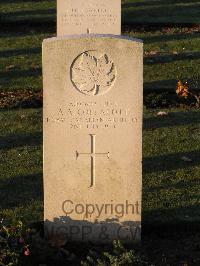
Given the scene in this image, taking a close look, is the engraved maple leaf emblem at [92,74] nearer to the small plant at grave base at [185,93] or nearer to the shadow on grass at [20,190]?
the shadow on grass at [20,190]

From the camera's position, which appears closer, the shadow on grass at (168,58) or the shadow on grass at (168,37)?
the shadow on grass at (168,58)

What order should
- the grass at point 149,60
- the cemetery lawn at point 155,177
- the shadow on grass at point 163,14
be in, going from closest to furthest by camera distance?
1. the cemetery lawn at point 155,177
2. the grass at point 149,60
3. the shadow on grass at point 163,14

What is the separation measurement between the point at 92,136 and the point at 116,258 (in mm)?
1067

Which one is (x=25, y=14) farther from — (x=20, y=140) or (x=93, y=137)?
(x=93, y=137)

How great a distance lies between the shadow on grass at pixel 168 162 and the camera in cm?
761

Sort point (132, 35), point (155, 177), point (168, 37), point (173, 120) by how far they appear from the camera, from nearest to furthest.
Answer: point (155, 177) → point (173, 120) → point (168, 37) → point (132, 35)

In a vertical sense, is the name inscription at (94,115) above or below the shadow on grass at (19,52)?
below

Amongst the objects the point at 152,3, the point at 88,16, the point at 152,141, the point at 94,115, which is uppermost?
the point at 152,3

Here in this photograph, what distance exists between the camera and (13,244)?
209 inches

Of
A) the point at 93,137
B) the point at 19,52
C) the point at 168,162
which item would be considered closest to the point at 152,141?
the point at 168,162

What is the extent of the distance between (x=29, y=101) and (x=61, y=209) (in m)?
4.54

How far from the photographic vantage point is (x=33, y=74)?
39.0ft

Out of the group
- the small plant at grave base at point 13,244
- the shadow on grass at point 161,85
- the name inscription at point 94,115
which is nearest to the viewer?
the small plant at grave base at point 13,244

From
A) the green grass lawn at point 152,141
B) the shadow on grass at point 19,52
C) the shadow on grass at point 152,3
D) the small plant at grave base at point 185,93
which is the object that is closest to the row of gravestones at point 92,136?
the green grass lawn at point 152,141
